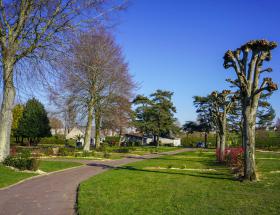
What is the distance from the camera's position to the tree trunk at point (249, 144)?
501 inches

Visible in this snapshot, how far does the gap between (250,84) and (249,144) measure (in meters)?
2.56

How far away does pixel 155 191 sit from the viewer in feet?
33.5

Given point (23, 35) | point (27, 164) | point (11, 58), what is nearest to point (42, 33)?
point (23, 35)

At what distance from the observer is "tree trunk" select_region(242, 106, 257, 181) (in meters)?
12.7

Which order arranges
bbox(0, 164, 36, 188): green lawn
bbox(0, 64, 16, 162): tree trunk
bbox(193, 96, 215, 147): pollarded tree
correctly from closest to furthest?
bbox(0, 164, 36, 188): green lawn < bbox(0, 64, 16, 162): tree trunk < bbox(193, 96, 215, 147): pollarded tree

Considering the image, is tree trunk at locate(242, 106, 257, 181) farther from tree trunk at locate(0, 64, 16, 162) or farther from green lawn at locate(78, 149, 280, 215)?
tree trunk at locate(0, 64, 16, 162)

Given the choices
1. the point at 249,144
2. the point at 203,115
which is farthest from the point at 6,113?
the point at 203,115

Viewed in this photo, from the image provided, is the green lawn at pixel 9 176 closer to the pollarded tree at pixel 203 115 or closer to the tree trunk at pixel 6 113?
the tree trunk at pixel 6 113

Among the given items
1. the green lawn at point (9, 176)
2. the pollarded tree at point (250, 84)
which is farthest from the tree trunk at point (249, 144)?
the green lawn at point (9, 176)

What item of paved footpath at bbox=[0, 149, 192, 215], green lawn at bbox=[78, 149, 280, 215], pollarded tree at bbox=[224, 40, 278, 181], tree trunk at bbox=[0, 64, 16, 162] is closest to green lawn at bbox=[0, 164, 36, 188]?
paved footpath at bbox=[0, 149, 192, 215]

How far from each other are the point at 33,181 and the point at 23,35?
791 centimetres

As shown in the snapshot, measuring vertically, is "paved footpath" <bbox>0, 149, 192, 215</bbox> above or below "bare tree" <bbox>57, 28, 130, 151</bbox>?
below

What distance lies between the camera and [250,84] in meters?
13.6

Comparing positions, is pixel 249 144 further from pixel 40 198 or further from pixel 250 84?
pixel 40 198
